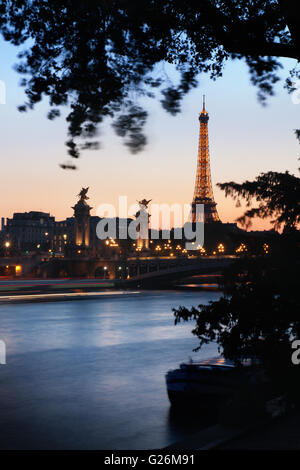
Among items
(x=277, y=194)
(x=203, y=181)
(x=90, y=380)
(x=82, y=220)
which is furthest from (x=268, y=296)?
(x=203, y=181)

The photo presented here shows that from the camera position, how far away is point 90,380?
25.7m

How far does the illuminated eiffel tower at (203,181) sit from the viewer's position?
470 feet

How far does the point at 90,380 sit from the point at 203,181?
124 metres

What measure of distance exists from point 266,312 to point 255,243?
1327mm

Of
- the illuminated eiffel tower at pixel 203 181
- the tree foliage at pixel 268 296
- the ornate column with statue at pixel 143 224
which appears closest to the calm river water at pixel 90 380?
the tree foliage at pixel 268 296

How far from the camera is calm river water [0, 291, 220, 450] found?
1638cm

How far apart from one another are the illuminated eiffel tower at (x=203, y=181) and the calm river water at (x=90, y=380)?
289 ft

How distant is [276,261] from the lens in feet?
27.3

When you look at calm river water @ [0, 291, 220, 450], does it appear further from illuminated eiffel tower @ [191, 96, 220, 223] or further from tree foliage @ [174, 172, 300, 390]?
illuminated eiffel tower @ [191, 96, 220, 223]

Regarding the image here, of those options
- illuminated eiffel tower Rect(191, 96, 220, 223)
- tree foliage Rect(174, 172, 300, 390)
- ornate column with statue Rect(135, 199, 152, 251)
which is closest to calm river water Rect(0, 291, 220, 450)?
tree foliage Rect(174, 172, 300, 390)

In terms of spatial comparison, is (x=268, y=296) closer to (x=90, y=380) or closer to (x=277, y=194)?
(x=277, y=194)
